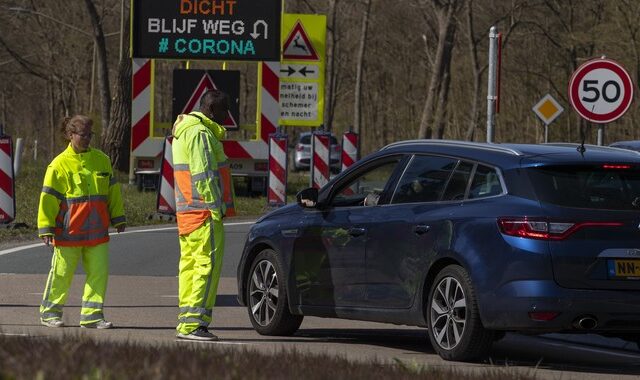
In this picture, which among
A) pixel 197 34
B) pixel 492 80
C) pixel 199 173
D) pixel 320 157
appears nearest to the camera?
pixel 199 173

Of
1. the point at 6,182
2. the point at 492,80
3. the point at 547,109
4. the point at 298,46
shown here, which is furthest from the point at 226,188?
the point at 547,109

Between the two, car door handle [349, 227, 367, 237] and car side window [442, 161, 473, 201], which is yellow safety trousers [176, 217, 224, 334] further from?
car side window [442, 161, 473, 201]

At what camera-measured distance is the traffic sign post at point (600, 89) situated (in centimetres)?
1597

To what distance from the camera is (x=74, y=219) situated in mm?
11609

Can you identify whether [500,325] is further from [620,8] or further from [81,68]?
[81,68]

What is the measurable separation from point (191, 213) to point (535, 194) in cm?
252

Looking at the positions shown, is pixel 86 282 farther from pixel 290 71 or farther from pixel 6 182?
pixel 290 71

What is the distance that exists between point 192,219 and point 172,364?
4586 mm

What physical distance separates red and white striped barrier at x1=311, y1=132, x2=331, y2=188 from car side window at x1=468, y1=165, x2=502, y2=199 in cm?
1703

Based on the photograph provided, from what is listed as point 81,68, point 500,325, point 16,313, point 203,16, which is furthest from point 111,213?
point 81,68

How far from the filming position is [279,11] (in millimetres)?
29062

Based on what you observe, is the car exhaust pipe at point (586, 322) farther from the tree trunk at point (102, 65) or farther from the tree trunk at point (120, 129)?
the tree trunk at point (102, 65)

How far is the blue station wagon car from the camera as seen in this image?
9.26 meters

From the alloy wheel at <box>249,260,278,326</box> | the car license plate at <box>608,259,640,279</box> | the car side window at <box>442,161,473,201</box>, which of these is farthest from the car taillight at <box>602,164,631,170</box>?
the alloy wheel at <box>249,260,278,326</box>
